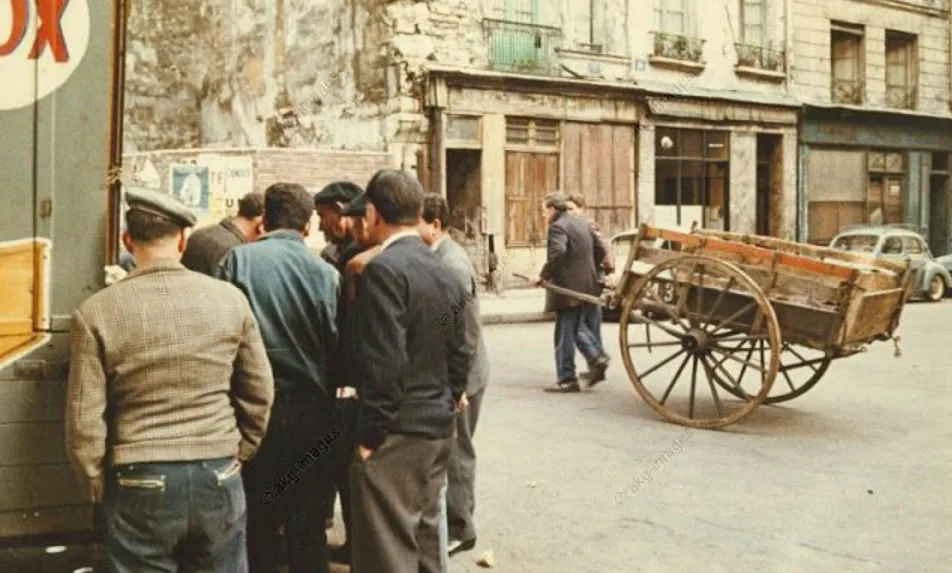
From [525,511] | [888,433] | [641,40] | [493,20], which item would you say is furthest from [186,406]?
[641,40]

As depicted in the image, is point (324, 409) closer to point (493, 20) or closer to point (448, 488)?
point (448, 488)

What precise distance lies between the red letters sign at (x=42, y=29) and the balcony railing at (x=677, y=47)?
19.4 m

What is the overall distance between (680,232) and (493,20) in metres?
12.2

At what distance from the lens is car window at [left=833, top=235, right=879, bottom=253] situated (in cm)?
1998

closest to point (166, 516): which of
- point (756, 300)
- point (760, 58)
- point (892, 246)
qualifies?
point (756, 300)

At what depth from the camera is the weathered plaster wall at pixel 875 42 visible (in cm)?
2467

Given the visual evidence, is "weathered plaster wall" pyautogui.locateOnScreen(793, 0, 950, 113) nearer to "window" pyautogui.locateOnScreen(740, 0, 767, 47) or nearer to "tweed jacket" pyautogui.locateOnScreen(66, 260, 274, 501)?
"window" pyautogui.locateOnScreen(740, 0, 767, 47)

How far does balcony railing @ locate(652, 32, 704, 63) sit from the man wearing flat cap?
65.1 feet

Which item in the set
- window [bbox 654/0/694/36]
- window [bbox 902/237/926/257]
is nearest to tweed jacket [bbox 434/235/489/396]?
window [bbox 902/237/926/257]

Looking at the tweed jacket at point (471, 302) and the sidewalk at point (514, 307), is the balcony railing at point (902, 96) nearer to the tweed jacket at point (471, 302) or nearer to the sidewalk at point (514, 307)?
the sidewalk at point (514, 307)

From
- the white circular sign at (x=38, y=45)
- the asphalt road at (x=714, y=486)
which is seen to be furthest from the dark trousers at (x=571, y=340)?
the white circular sign at (x=38, y=45)

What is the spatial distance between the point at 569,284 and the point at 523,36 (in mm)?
11180

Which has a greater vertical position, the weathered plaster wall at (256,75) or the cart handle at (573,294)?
the weathered plaster wall at (256,75)

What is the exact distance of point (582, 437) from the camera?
7.57m
